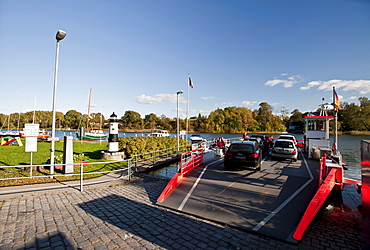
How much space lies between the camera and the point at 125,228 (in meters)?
4.74

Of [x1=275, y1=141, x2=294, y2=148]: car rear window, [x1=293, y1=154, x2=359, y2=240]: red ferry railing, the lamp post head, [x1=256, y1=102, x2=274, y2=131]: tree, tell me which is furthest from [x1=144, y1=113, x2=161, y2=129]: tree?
[x1=293, y1=154, x2=359, y2=240]: red ferry railing

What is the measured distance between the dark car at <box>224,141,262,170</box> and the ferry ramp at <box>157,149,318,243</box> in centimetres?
45

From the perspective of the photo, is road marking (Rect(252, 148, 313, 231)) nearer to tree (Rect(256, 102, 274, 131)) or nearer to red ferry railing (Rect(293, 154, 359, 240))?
red ferry railing (Rect(293, 154, 359, 240))

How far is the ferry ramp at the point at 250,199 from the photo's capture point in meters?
4.99

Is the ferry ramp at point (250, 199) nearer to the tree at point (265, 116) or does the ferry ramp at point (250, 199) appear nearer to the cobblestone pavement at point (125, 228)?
the cobblestone pavement at point (125, 228)

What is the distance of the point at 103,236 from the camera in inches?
171

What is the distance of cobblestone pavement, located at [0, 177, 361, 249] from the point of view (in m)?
4.05

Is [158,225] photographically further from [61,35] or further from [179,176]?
[61,35]

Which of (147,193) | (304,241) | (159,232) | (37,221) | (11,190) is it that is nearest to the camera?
(304,241)

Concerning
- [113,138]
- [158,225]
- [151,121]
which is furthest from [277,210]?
[151,121]

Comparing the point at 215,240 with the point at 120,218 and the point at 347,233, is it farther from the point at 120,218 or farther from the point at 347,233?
the point at 347,233

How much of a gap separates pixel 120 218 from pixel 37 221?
2.00m

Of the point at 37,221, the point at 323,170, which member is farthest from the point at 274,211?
the point at 37,221

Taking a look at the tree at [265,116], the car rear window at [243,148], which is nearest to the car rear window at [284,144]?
the car rear window at [243,148]
